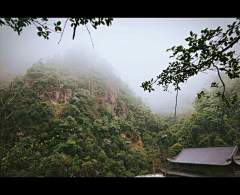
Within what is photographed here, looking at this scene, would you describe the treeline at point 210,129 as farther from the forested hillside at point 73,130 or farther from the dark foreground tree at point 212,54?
the dark foreground tree at point 212,54

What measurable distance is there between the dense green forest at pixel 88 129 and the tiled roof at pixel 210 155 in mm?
2342

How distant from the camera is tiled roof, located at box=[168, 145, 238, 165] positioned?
234 inches

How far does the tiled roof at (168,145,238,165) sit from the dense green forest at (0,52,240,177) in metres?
2.34

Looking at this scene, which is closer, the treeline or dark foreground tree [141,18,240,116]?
dark foreground tree [141,18,240,116]

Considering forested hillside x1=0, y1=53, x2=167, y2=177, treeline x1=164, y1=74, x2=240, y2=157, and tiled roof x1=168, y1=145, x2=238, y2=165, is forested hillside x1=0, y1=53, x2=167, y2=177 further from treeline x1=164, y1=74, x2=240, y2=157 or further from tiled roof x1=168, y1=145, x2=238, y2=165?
tiled roof x1=168, y1=145, x2=238, y2=165

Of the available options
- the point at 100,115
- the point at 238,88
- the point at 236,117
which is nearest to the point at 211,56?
the point at 100,115

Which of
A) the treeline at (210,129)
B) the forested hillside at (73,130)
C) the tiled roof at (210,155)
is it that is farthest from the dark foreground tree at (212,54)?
the treeline at (210,129)

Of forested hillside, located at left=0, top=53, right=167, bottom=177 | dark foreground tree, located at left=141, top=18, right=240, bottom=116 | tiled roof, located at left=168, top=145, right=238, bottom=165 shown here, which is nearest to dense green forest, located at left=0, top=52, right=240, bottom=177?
forested hillside, located at left=0, top=53, right=167, bottom=177

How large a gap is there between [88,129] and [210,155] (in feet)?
25.1

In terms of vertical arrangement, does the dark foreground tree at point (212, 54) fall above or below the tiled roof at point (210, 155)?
above

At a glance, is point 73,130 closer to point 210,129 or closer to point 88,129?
point 88,129

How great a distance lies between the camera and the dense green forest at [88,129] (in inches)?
251
